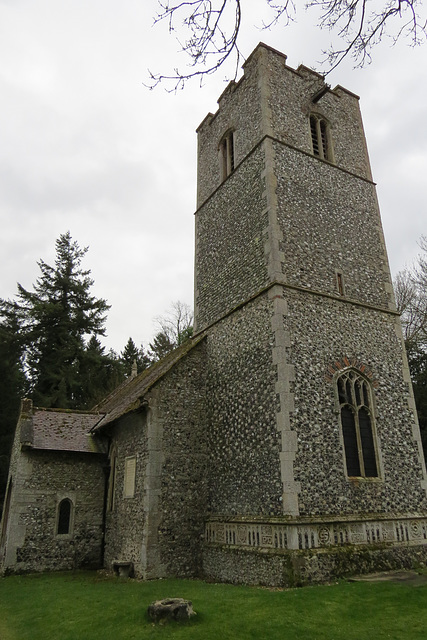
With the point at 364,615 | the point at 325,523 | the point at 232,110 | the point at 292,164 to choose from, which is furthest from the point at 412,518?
the point at 232,110

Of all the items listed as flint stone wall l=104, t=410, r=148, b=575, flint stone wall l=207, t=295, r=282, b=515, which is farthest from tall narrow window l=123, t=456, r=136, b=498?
flint stone wall l=207, t=295, r=282, b=515

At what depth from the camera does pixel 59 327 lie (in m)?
33.2

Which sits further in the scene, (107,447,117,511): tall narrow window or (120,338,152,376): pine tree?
(120,338,152,376): pine tree

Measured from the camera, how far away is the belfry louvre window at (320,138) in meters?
16.5

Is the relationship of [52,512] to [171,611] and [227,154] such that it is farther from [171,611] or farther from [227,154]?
[227,154]

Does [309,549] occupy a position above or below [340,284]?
below

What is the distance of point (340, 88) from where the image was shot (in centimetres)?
1852

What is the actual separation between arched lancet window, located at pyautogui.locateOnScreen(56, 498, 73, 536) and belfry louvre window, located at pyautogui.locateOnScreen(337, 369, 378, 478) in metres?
9.28

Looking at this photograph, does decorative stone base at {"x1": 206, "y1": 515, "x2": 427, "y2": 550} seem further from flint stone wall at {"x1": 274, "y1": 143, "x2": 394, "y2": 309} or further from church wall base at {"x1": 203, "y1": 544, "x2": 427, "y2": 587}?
flint stone wall at {"x1": 274, "y1": 143, "x2": 394, "y2": 309}

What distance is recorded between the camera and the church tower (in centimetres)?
1068

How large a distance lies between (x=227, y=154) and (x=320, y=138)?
352 cm

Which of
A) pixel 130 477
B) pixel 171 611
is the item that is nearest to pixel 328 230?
pixel 130 477

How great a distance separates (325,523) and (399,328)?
6719 mm

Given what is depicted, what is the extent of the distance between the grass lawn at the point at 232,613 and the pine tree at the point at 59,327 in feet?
69.9
